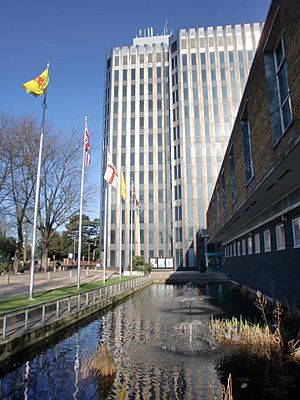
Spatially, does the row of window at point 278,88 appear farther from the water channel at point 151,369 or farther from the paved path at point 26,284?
the paved path at point 26,284

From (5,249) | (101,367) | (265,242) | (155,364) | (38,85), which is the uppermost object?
(38,85)

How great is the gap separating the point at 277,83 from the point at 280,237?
301 inches

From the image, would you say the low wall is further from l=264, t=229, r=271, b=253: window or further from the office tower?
the office tower

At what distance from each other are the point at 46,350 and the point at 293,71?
35.2 feet

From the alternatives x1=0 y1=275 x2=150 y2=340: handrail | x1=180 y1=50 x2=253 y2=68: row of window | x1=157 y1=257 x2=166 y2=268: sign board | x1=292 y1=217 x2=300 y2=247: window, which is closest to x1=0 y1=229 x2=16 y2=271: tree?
x1=157 y1=257 x2=166 y2=268: sign board

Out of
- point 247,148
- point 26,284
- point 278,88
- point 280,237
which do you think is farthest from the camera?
point 26,284

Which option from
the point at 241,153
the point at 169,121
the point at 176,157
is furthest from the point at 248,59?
the point at 241,153

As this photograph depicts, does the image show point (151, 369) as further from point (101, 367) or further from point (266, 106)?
point (266, 106)

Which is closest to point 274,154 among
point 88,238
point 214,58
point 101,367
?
point 101,367

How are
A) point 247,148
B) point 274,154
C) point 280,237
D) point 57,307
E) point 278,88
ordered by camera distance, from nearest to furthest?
point 274,154 < point 278,88 < point 57,307 < point 280,237 < point 247,148

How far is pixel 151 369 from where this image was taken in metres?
7.78

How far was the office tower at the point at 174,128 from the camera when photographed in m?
62.5

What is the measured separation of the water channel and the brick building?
5508mm

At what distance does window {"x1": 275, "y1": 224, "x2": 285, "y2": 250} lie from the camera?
15859 mm
